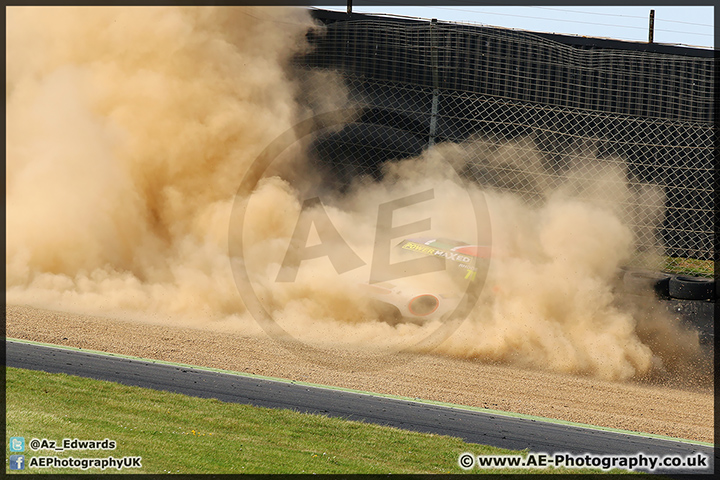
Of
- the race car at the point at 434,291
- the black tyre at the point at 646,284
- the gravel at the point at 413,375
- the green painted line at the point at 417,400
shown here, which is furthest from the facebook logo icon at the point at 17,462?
the black tyre at the point at 646,284

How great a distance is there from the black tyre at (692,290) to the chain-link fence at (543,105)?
6.58 feet

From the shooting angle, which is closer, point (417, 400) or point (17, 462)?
point (17, 462)

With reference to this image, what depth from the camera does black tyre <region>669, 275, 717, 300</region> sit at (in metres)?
9.52

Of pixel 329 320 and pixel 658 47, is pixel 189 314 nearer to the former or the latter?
pixel 329 320

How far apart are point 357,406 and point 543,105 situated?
732cm

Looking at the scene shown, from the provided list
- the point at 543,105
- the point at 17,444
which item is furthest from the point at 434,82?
the point at 17,444

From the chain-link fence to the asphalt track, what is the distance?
6.02 m

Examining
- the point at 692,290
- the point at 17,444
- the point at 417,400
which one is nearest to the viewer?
the point at 17,444

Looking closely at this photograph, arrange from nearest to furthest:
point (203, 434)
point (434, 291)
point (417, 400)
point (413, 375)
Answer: point (203, 434) → point (417, 400) → point (413, 375) → point (434, 291)

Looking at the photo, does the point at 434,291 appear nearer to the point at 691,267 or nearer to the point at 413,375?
the point at 413,375

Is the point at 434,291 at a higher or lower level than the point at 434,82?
lower

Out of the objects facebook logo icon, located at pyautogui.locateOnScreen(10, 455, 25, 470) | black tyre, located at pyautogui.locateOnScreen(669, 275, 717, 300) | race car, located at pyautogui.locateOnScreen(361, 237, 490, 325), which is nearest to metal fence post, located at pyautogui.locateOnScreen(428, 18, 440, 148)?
race car, located at pyautogui.locateOnScreen(361, 237, 490, 325)

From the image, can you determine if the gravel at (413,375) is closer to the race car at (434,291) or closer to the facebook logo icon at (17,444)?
the race car at (434,291)

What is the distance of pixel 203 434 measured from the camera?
17.1 feet
